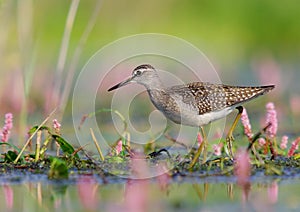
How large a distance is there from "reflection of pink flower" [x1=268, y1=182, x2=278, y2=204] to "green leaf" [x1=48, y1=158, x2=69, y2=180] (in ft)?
4.96

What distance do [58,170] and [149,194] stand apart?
0.90 m

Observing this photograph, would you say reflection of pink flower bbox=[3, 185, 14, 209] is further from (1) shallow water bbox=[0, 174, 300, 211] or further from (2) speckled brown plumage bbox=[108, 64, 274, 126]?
(2) speckled brown plumage bbox=[108, 64, 274, 126]

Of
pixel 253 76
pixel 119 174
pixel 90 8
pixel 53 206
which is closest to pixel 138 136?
pixel 119 174

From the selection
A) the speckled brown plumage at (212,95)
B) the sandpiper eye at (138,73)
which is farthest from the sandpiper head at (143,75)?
the speckled brown plumage at (212,95)

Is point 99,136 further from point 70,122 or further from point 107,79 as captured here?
point 107,79

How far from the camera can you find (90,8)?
686 inches

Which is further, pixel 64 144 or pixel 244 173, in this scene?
pixel 64 144

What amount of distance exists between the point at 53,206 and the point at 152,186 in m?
0.86

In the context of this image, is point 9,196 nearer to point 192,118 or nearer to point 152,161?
point 152,161

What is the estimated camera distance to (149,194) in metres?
6.02

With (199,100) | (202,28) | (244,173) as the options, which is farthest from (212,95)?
(202,28)

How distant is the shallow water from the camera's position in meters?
5.57

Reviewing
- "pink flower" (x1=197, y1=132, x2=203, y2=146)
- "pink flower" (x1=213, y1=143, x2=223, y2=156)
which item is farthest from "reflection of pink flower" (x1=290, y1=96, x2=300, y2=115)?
"pink flower" (x1=213, y1=143, x2=223, y2=156)

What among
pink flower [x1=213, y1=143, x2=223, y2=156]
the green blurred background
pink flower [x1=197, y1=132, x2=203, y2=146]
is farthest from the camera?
the green blurred background
